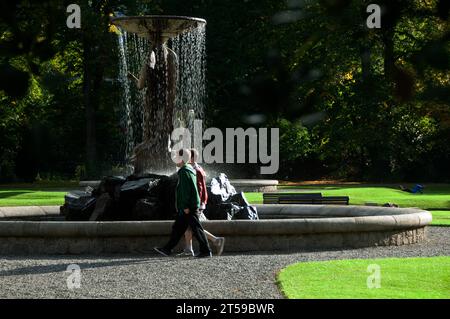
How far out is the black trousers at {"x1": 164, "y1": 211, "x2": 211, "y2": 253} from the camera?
11.9 metres

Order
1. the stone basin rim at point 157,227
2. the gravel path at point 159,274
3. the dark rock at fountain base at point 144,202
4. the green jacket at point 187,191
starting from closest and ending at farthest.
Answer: the gravel path at point 159,274 → the green jacket at point 187,191 → the stone basin rim at point 157,227 → the dark rock at fountain base at point 144,202

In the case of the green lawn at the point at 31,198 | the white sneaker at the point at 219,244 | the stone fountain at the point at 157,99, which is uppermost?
the stone fountain at the point at 157,99

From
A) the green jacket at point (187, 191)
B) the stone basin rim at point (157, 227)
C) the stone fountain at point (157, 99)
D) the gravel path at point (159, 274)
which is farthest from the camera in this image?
the stone fountain at point (157, 99)

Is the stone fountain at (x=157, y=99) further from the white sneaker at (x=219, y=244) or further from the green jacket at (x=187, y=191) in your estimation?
the green jacket at (x=187, y=191)

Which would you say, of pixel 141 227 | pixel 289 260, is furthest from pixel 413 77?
pixel 141 227

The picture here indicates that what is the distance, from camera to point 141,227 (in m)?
12.8

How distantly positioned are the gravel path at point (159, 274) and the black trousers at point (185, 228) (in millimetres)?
261

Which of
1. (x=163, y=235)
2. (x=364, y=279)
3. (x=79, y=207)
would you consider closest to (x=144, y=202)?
(x=79, y=207)

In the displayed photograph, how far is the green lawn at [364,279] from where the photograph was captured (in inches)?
311

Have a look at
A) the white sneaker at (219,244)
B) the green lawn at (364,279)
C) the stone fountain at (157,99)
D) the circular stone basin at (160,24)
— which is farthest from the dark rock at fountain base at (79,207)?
the green lawn at (364,279)

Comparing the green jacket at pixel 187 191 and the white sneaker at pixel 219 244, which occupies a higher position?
the green jacket at pixel 187 191

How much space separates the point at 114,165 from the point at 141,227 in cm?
3487

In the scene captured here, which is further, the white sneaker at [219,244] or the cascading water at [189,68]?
the cascading water at [189,68]

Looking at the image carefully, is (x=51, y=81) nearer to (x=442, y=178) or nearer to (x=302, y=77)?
(x=302, y=77)
